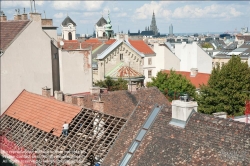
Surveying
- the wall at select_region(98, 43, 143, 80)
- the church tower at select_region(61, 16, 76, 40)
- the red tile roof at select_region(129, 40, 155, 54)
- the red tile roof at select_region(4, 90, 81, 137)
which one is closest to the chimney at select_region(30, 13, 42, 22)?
the red tile roof at select_region(4, 90, 81, 137)

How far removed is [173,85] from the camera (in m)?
44.5

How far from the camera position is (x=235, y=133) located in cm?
1372

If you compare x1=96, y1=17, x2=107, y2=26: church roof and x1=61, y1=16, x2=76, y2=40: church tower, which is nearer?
x1=61, y1=16, x2=76, y2=40: church tower

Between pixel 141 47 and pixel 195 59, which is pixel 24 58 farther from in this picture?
pixel 195 59

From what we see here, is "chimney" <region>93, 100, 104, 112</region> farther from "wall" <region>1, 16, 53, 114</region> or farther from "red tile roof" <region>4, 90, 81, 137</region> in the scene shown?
"wall" <region>1, 16, 53, 114</region>

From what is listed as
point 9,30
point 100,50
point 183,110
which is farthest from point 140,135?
point 100,50

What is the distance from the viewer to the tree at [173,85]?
4359cm

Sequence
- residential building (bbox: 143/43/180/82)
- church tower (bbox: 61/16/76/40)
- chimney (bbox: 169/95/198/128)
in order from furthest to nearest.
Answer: church tower (bbox: 61/16/76/40)
residential building (bbox: 143/43/180/82)
chimney (bbox: 169/95/198/128)

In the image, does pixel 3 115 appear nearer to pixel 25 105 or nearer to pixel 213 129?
pixel 25 105

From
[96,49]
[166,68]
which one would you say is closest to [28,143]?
[96,49]

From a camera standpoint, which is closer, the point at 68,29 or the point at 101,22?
the point at 68,29

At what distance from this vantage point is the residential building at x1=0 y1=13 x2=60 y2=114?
2705 cm

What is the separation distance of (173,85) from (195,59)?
20.1m

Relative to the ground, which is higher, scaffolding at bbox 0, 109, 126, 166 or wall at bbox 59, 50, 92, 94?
wall at bbox 59, 50, 92, 94
